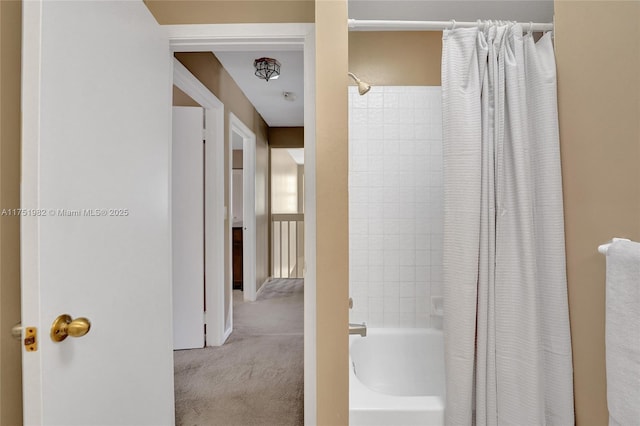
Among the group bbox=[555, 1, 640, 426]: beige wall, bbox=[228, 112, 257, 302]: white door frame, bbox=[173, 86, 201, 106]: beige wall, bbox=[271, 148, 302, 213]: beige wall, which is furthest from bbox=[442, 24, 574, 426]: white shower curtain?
bbox=[271, 148, 302, 213]: beige wall

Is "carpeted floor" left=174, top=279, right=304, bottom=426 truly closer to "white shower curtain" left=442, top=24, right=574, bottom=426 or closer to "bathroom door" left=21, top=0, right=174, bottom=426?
"bathroom door" left=21, top=0, right=174, bottom=426

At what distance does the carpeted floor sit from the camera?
6.18ft

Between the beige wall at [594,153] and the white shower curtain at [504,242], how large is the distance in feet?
0.13

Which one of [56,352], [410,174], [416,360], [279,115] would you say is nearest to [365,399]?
[416,360]

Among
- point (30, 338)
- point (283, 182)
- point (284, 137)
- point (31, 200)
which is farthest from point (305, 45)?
point (283, 182)

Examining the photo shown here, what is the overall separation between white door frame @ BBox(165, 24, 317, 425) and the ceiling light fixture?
4.30 ft

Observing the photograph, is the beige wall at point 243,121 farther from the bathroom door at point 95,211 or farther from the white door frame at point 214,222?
the bathroom door at point 95,211

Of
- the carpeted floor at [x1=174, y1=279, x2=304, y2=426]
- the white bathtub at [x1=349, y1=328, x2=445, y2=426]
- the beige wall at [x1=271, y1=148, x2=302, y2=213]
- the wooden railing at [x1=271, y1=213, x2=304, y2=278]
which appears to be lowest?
the carpeted floor at [x1=174, y1=279, x2=304, y2=426]

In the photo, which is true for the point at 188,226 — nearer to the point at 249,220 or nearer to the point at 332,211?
the point at 249,220

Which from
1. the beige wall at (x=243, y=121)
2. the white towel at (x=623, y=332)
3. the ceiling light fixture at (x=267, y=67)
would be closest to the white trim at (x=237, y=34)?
the beige wall at (x=243, y=121)

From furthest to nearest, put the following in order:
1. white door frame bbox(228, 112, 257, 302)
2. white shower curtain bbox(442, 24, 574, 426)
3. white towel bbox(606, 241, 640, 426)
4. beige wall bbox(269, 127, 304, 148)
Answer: beige wall bbox(269, 127, 304, 148) → white door frame bbox(228, 112, 257, 302) → white shower curtain bbox(442, 24, 574, 426) → white towel bbox(606, 241, 640, 426)

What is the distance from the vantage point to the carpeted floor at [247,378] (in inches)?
74.2

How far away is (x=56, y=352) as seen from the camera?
35.8 inches

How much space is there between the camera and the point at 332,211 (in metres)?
1.23
